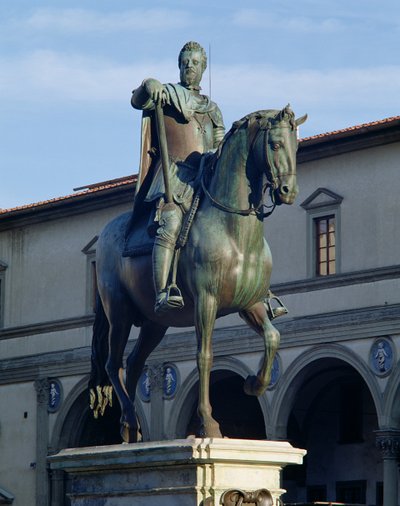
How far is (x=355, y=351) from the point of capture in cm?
3406

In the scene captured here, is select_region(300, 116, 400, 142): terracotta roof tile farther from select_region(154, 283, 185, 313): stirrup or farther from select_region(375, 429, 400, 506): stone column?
select_region(154, 283, 185, 313): stirrup

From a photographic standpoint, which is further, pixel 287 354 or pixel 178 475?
pixel 287 354

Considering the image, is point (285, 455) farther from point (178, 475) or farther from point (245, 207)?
point (245, 207)

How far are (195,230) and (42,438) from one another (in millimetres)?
28421

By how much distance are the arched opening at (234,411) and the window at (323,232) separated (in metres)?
3.95

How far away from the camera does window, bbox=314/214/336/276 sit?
35.4 meters

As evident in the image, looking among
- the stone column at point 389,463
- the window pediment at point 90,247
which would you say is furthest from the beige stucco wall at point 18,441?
the stone column at point 389,463

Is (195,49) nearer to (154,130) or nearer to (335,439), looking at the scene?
(154,130)

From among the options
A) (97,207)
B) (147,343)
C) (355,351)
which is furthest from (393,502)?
(147,343)

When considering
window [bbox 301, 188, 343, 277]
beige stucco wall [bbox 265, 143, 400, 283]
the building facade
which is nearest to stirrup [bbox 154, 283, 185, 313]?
the building facade

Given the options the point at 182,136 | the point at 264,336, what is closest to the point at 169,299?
the point at 264,336

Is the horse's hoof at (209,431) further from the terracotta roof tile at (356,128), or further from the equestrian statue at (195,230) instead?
the terracotta roof tile at (356,128)

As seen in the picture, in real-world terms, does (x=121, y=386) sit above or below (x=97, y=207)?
below

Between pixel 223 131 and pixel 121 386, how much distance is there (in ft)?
7.65
